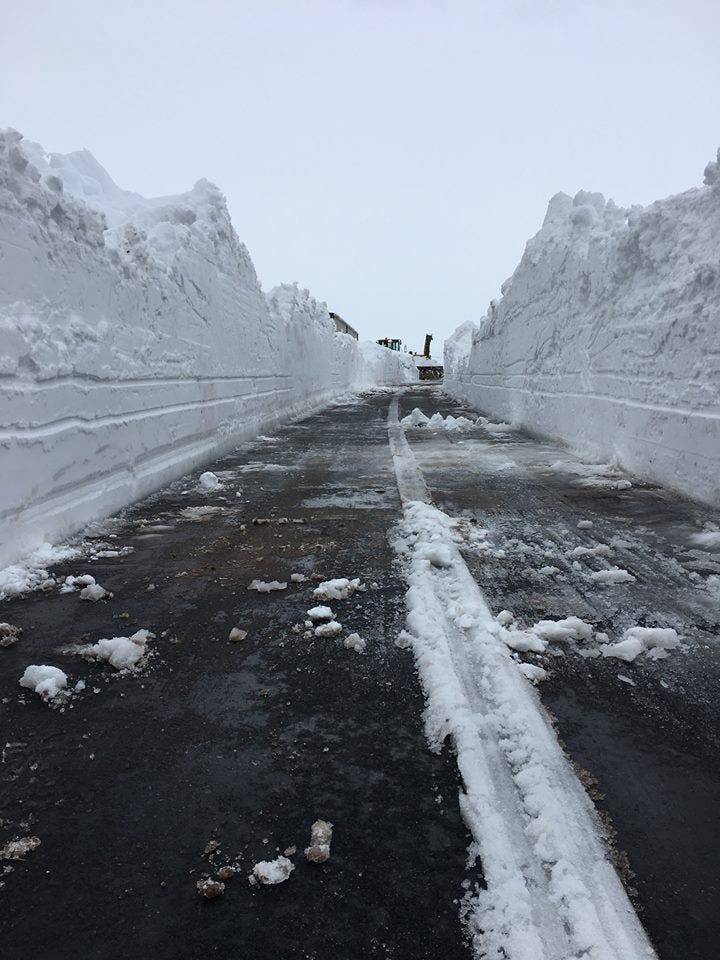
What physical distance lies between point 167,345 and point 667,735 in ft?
20.3

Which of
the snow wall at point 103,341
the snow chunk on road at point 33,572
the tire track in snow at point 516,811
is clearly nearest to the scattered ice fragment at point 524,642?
the tire track in snow at point 516,811

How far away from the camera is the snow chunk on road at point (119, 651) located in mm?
2350

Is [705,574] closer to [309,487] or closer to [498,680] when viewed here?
[498,680]

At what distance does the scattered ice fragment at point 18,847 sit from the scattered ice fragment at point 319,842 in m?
0.69

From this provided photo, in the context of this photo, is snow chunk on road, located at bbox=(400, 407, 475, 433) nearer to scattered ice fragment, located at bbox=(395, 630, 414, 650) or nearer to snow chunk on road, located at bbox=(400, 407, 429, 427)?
snow chunk on road, located at bbox=(400, 407, 429, 427)

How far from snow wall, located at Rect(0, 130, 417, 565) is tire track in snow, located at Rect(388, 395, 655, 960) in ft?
8.86

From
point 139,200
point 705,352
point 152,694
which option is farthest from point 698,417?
point 139,200

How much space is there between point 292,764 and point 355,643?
0.76 meters

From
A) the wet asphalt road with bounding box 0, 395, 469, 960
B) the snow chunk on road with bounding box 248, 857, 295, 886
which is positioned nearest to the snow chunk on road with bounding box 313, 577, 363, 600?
the wet asphalt road with bounding box 0, 395, 469, 960

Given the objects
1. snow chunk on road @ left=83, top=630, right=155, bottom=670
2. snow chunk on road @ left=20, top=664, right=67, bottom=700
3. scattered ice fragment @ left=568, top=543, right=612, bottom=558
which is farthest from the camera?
scattered ice fragment @ left=568, top=543, right=612, bottom=558

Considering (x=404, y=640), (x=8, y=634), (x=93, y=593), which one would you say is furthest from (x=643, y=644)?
(x=8, y=634)

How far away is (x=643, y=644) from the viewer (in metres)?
2.45

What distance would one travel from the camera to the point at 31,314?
3.89 m

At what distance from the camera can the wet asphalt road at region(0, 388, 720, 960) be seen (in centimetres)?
126
